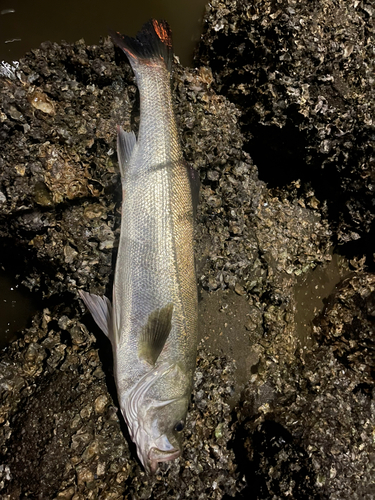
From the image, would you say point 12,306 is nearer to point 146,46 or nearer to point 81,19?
point 146,46

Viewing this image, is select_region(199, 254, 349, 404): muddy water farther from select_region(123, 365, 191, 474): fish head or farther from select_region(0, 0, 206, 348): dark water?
select_region(0, 0, 206, 348): dark water

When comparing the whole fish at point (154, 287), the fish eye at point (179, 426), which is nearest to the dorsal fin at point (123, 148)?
the whole fish at point (154, 287)

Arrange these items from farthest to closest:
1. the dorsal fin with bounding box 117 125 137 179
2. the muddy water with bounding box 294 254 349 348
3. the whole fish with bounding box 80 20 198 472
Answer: the muddy water with bounding box 294 254 349 348
the dorsal fin with bounding box 117 125 137 179
the whole fish with bounding box 80 20 198 472

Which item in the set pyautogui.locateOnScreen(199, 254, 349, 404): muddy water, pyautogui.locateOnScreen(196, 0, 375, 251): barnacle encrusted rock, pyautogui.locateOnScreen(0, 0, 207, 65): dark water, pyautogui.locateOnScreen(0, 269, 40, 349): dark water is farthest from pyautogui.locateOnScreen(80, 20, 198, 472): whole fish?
pyautogui.locateOnScreen(196, 0, 375, 251): barnacle encrusted rock

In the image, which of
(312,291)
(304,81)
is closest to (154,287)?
(312,291)

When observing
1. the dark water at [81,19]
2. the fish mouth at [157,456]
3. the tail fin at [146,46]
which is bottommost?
the fish mouth at [157,456]

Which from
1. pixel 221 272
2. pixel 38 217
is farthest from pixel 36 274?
pixel 221 272

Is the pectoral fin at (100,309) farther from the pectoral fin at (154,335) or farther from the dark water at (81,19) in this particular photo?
the dark water at (81,19)
